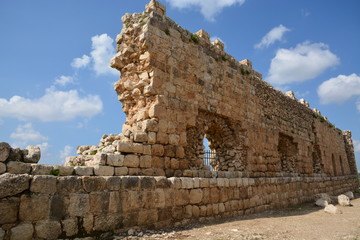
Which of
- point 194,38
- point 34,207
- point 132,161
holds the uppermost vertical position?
point 194,38

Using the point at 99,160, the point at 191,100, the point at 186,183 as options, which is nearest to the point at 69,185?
the point at 99,160

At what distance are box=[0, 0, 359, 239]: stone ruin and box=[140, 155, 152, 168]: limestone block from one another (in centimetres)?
3

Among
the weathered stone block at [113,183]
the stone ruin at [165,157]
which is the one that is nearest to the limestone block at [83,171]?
the stone ruin at [165,157]

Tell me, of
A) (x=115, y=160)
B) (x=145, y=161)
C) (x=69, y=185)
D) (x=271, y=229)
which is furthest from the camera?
(x=271, y=229)

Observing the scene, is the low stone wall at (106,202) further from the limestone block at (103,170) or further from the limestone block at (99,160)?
the limestone block at (99,160)

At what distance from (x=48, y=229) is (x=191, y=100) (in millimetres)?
4429

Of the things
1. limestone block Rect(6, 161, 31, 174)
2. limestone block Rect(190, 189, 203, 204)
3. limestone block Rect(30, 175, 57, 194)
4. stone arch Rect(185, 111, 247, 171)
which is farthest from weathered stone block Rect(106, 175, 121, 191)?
stone arch Rect(185, 111, 247, 171)

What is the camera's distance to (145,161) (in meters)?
5.63

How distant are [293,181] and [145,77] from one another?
805 centimetres

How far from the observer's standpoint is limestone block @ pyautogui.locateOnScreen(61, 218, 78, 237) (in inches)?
161

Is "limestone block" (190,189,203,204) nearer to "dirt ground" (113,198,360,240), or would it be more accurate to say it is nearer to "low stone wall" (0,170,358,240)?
"low stone wall" (0,170,358,240)

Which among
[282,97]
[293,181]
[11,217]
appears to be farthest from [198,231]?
[282,97]

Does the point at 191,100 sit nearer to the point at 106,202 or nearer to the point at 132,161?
the point at 132,161

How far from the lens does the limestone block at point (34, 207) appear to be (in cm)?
379
